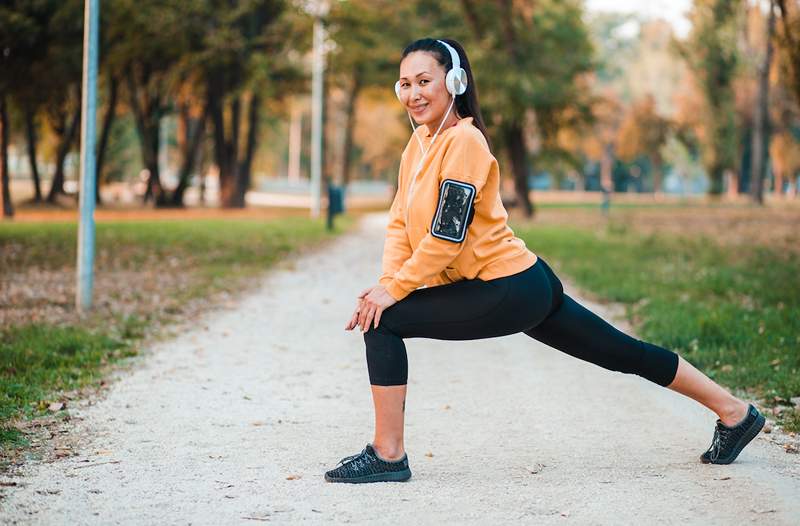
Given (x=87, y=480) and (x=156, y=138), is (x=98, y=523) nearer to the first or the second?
(x=87, y=480)

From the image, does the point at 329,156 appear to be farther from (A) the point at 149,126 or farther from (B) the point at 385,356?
(B) the point at 385,356

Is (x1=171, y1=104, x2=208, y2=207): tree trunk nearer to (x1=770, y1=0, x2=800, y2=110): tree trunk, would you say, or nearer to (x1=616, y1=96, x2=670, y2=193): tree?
(x1=770, y1=0, x2=800, y2=110): tree trunk

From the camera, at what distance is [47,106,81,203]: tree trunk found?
117 ft

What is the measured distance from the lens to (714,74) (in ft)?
171

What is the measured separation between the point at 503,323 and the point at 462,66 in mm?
1088

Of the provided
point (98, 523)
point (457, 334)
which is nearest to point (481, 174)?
point (457, 334)

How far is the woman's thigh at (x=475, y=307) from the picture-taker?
424 centimetres

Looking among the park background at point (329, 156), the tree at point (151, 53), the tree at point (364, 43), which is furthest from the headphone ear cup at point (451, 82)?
the tree at point (364, 43)

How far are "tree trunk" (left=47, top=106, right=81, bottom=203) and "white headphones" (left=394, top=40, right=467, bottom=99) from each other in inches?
1285

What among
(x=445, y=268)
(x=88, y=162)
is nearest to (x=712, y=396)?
(x=445, y=268)

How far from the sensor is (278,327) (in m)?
9.70

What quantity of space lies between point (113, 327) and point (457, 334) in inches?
224

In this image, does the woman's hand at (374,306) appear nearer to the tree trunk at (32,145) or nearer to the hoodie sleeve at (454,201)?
the hoodie sleeve at (454,201)

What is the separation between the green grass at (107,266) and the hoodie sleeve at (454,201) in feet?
7.72
